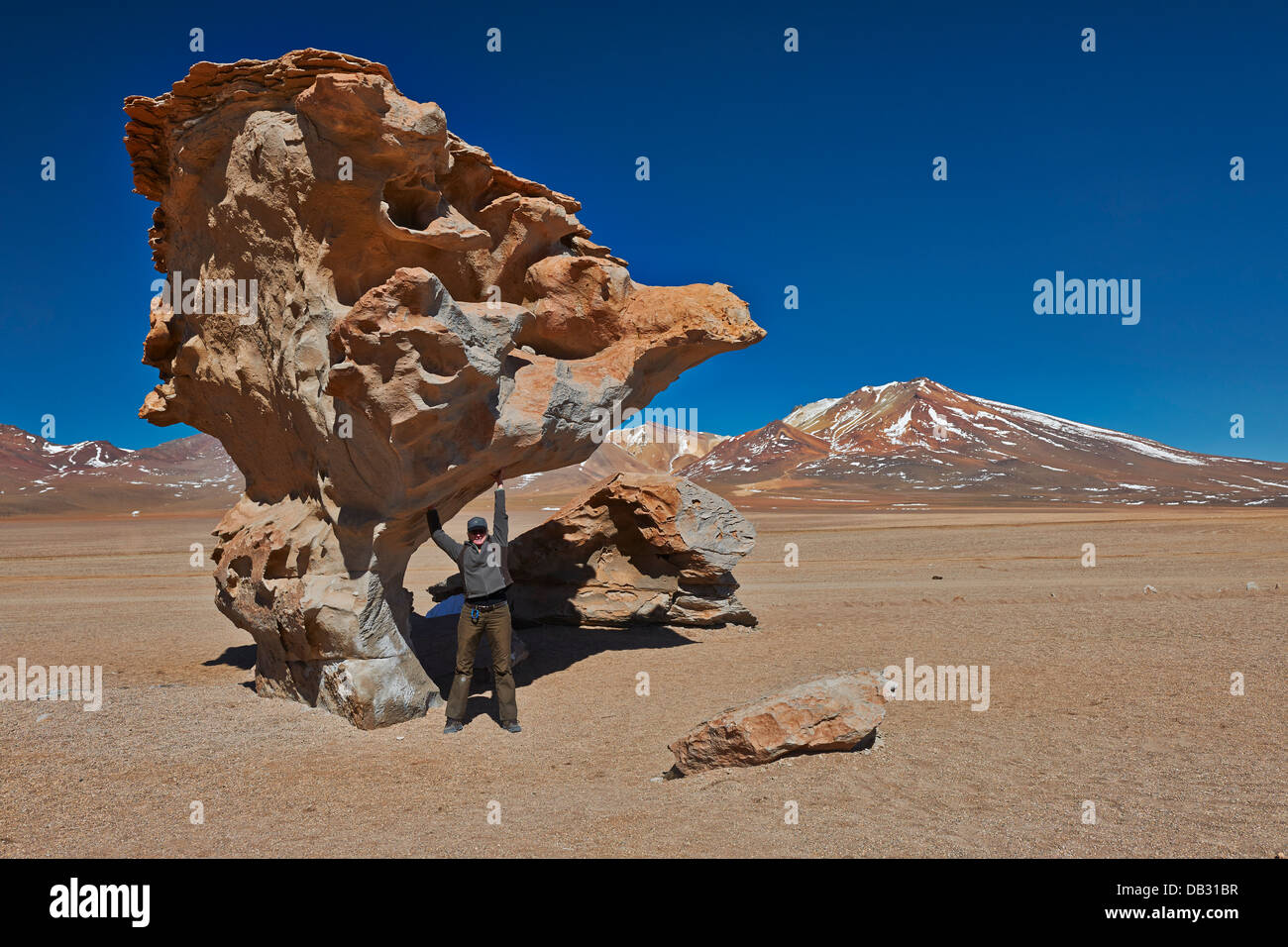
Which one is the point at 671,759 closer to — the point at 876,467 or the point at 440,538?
the point at 440,538

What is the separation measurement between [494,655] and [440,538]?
4.22ft

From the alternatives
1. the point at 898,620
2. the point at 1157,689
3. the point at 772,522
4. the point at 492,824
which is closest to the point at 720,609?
the point at 898,620

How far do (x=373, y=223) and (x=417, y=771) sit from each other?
5.17 m

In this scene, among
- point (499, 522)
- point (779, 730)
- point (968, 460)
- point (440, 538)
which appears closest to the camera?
point (779, 730)

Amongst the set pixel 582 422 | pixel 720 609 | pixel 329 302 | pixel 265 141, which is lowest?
pixel 720 609

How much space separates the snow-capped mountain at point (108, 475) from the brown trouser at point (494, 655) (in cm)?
9859

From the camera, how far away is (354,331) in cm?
628

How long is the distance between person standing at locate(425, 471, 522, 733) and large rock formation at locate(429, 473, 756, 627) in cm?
485

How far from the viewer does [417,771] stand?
19.9 ft

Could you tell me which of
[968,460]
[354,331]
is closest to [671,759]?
[354,331]

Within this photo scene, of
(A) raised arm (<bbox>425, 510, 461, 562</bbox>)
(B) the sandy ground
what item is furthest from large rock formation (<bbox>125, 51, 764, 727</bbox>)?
(B) the sandy ground

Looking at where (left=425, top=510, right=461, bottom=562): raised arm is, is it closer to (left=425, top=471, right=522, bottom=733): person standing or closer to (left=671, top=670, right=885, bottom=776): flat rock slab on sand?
(left=425, top=471, right=522, bottom=733): person standing
